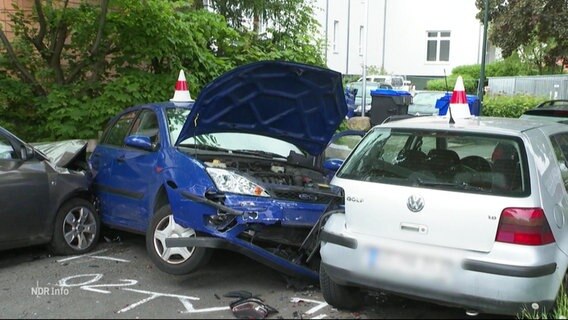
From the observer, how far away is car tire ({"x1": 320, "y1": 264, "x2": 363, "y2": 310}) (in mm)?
4480

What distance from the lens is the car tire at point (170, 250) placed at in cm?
518

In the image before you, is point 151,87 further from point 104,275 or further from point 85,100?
point 104,275

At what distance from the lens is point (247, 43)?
11.5 metres

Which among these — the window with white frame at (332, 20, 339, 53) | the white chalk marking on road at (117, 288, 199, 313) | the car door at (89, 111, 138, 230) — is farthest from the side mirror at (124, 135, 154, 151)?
the window with white frame at (332, 20, 339, 53)

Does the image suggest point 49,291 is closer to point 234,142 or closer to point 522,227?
point 234,142

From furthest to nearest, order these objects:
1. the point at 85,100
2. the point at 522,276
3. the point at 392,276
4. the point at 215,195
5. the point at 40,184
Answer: the point at 85,100 < the point at 40,184 < the point at 215,195 < the point at 392,276 < the point at 522,276

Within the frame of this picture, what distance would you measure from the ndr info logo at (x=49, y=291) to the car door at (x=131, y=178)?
1102mm

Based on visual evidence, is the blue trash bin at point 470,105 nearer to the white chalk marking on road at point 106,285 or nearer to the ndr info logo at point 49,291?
the white chalk marking on road at point 106,285

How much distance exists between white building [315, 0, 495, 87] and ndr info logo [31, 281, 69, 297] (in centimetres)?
3191

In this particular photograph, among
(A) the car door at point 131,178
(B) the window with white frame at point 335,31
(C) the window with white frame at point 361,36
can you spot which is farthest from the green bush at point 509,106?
(C) the window with white frame at point 361,36

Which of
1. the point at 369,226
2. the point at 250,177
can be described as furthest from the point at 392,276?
the point at 250,177

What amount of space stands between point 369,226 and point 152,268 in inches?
109

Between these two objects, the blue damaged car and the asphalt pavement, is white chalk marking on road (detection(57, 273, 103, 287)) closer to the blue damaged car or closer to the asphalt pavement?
the asphalt pavement

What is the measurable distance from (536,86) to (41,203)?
73.7 feet
